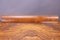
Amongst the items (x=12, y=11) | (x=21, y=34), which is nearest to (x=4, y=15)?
(x=12, y=11)

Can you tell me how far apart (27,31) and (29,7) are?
0.18m

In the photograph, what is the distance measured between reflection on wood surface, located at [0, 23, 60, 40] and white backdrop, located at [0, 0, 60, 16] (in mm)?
95

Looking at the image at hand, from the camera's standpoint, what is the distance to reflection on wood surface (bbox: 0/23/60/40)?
98 cm

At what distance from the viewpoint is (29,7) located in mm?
984

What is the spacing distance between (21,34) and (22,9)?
0.18m

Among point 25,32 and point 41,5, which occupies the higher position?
point 41,5

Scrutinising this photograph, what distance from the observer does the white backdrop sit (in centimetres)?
97

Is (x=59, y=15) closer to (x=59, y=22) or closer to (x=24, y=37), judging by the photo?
(x=59, y=22)

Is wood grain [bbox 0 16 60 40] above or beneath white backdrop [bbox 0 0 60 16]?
beneath

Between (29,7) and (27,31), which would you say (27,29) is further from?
(29,7)

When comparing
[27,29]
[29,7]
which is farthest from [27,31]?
[29,7]

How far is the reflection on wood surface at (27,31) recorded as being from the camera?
98 centimetres

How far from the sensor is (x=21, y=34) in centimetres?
100

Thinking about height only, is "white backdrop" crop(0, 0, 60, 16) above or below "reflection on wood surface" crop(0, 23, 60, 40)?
above
